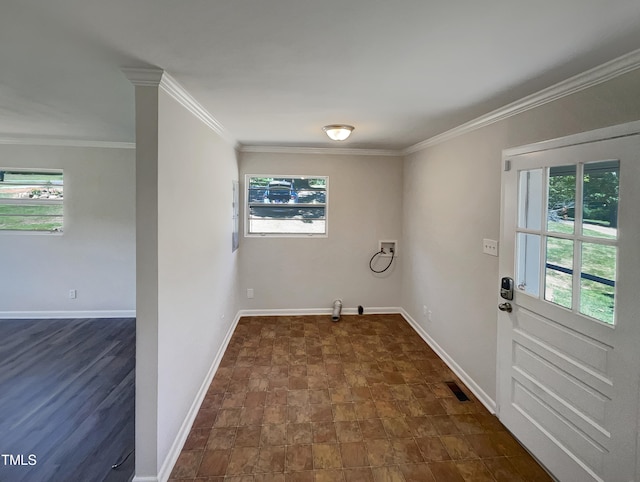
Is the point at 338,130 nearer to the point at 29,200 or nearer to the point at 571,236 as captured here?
the point at 571,236

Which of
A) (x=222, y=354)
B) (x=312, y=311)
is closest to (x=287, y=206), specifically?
(x=312, y=311)

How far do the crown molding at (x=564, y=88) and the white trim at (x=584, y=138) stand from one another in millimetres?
249

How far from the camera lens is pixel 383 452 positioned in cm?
209

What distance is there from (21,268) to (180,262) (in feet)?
12.4

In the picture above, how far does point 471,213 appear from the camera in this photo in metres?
2.86

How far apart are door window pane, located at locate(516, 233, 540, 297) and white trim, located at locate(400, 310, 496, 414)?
1017 mm

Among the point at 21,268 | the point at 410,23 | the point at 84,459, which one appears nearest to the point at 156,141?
the point at 410,23

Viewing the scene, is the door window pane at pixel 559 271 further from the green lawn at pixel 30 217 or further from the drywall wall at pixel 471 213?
the green lawn at pixel 30 217

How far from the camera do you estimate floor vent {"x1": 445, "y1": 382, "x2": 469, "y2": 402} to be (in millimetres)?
2693

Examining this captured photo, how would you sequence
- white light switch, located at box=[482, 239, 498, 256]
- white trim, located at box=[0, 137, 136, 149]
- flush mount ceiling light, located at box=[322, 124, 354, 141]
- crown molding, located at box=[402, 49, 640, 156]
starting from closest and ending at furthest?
1. crown molding, located at box=[402, 49, 640, 156]
2. white light switch, located at box=[482, 239, 498, 256]
3. flush mount ceiling light, located at box=[322, 124, 354, 141]
4. white trim, located at box=[0, 137, 136, 149]

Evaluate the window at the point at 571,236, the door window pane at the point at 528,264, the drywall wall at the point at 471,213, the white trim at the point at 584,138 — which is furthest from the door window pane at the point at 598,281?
the drywall wall at the point at 471,213

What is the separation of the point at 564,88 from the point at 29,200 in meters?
5.89

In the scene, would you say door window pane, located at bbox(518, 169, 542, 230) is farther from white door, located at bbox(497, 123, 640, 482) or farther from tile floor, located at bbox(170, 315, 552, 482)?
tile floor, located at bbox(170, 315, 552, 482)

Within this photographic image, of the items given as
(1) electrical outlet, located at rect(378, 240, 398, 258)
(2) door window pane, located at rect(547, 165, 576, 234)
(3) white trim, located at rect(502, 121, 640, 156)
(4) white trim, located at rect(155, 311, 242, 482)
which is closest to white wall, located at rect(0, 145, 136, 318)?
(4) white trim, located at rect(155, 311, 242, 482)
